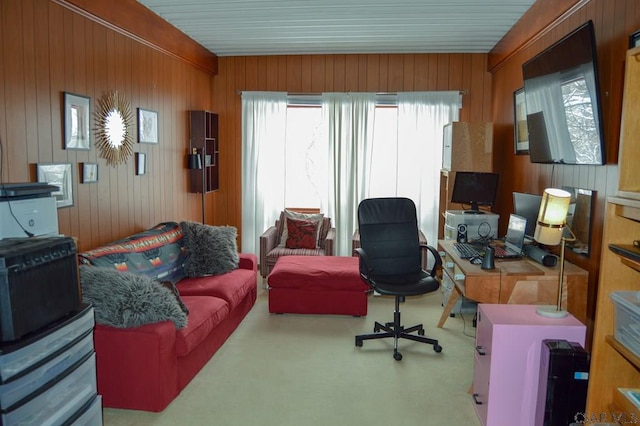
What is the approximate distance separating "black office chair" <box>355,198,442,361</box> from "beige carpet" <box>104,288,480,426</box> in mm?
157

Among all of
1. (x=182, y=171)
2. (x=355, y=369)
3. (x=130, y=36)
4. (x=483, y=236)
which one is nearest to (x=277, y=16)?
(x=130, y=36)

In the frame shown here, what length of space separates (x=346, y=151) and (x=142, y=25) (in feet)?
9.12

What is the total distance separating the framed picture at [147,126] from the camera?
458 centimetres

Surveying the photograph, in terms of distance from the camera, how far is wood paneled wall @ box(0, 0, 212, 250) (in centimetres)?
302

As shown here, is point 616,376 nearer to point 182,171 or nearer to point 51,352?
point 51,352

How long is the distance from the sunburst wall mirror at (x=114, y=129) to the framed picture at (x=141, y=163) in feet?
0.39

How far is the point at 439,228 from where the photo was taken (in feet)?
20.0

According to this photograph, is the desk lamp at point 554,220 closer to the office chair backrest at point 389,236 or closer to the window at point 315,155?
the office chair backrest at point 389,236

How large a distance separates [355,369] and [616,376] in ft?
5.91

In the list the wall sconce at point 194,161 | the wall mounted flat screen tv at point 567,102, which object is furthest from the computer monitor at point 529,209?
the wall sconce at point 194,161

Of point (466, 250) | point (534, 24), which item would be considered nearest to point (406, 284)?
point (466, 250)

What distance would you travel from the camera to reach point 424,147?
245 inches

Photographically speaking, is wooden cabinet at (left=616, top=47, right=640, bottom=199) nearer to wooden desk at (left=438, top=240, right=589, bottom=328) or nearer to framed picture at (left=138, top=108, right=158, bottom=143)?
wooden desk at (left=438, top=240, right=589, bottom=328)

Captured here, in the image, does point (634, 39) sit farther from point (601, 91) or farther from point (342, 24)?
point (342, 24)
